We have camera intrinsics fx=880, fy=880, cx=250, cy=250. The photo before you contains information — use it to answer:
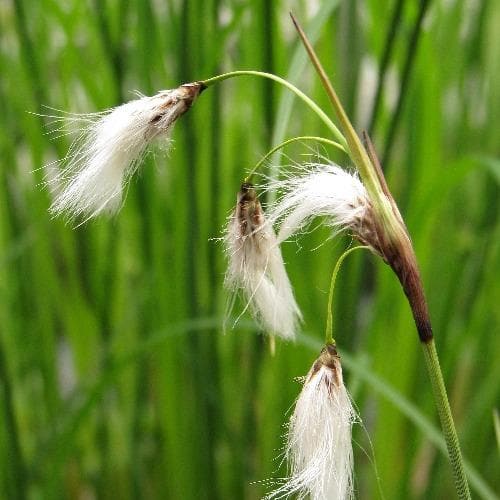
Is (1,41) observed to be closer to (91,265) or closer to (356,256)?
(91,265)

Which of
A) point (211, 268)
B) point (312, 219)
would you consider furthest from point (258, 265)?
point (211, 268)

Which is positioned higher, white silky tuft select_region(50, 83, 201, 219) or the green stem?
white silky tuft select_region(50, 83, 201, 219)

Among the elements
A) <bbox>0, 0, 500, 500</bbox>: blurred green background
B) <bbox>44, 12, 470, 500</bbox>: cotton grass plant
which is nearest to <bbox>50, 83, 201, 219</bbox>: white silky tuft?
<bbox>44, 12, 470, 500</bbox>: cotton grass plant

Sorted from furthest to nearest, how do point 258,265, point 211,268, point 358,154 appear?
point 211,268
point 258,265
point 358,154

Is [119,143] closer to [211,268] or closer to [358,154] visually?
[358,154]

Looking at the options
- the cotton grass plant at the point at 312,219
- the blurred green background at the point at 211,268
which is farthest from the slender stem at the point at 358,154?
the blurred green background at the point at 211,268

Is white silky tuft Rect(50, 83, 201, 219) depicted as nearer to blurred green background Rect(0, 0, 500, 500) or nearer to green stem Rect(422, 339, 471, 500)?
green stem Rect(422, 339, 471, 500)

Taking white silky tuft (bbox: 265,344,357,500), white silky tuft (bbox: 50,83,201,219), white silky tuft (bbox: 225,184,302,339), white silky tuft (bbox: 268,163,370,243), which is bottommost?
white silky tuft (bbox: 265,344,357,500)
